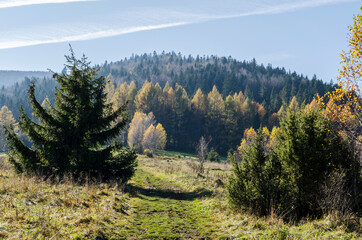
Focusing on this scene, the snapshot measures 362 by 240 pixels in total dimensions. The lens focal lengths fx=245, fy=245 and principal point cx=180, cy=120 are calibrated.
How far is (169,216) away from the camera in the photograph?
9406 millimetres

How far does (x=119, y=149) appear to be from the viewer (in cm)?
1541

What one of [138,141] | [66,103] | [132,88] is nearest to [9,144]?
[66,103]

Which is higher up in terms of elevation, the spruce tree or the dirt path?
the spruce tree

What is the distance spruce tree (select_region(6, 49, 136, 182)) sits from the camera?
1330 cm

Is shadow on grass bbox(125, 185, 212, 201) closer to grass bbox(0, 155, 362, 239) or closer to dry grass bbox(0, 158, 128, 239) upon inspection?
grass bbox(0, 155, 362, 239)

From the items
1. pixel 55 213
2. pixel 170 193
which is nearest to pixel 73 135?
pixel 170 193

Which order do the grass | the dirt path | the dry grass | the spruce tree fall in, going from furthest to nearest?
the spruce tree
the dirt path
the grass
the dry grass

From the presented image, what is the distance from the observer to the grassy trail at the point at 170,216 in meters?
7.28

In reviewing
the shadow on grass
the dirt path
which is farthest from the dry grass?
the shadow on grass

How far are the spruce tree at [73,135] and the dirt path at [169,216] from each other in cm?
308

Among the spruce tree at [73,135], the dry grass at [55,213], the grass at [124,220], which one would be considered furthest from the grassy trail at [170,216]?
the spruce tree at [73,135]

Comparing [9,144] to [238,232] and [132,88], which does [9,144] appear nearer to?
[238,232]

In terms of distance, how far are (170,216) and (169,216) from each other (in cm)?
4

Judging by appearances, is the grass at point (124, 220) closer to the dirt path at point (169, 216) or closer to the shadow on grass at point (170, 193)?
the dirt path at point (169, 216)
